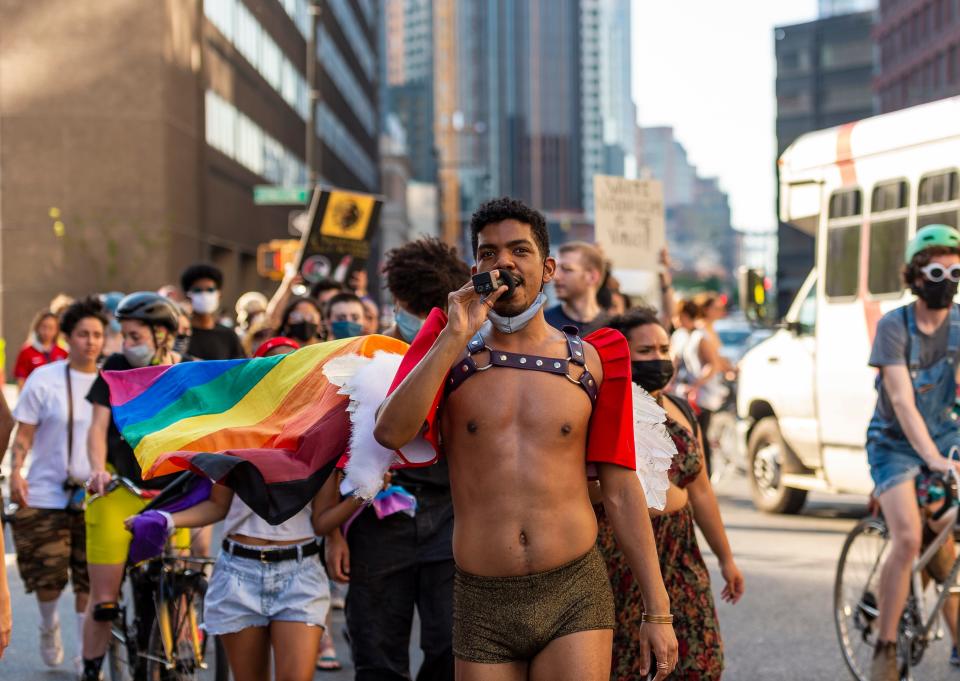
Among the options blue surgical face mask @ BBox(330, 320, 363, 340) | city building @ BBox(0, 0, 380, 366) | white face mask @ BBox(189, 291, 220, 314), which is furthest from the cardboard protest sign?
city building @ BBox(0, 0, 380, 366)

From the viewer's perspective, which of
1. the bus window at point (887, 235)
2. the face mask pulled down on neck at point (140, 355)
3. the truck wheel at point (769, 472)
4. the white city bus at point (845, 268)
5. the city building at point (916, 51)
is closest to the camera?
the face mask pulled down on neck at point (140, 355)

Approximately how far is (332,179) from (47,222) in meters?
33.2

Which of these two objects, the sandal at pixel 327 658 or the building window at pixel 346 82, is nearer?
the sandal at pixel 327 658

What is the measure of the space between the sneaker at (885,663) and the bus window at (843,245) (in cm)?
663

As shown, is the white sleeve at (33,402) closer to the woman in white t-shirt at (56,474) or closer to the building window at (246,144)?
the woman in white t-shirt at (56,474)

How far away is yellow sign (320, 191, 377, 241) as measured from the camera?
16.2 metres

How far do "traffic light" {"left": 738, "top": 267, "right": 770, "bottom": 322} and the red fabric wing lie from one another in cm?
962

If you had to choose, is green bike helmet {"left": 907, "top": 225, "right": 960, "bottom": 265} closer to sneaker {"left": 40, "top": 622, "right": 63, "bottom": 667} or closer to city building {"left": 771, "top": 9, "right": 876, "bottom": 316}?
sneaker {"left": 40, "top": 622, "right": 63, "bottom": 667}

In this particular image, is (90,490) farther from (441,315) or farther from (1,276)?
(1,276)

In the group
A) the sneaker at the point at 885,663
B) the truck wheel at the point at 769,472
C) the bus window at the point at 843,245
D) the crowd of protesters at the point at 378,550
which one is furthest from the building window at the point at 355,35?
the sneaker at the point at 885,663

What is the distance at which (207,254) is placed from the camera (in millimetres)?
42031

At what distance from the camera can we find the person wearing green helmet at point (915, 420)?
21.3 ft

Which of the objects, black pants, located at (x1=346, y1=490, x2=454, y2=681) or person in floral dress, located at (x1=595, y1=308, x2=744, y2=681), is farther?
black pants, located at (x1=346, y1=490, x2=454, y2=681)

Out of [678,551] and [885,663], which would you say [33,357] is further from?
[678,551]
